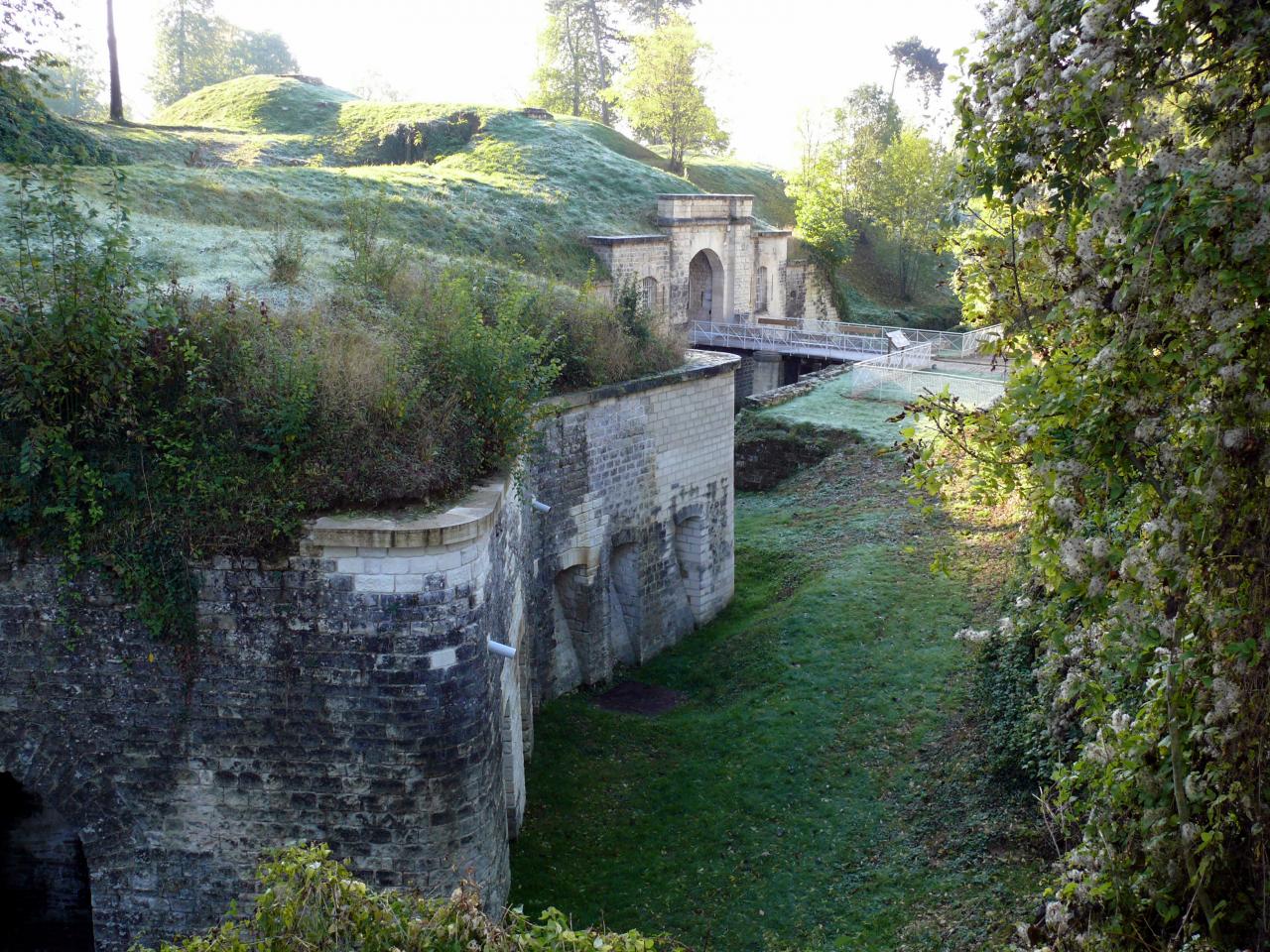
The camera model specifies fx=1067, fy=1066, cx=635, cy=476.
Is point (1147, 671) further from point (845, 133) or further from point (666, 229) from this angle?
point (845, 133)

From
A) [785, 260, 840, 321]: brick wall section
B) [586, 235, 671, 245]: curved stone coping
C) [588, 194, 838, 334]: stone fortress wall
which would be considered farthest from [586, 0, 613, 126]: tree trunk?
[586, 235, 671, 245]: curved stone coping

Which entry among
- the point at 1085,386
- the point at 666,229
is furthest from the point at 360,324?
the point at 666,229

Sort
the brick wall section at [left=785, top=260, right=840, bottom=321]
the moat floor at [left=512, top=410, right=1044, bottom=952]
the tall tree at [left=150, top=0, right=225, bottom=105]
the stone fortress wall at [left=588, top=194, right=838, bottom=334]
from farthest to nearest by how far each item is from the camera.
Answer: the tall tree at [left=150, top=0, right=225, bottom=105] < the brick wall section at [left=785, top=260, right=840, bottom=321] < the stone fortress wall at [left=588, top=194, right=838, bottom=334] < the moat floor at [left=512, top=410, right=1044, bottom=952]

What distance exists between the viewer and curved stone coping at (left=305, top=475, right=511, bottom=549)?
25.7 feet

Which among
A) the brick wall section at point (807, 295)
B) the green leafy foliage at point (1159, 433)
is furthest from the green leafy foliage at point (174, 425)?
the brick wall section at point (807, 295)

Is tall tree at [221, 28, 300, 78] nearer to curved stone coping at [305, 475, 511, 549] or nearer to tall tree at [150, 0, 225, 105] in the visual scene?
tall tree at [150, 0, 225, 105]

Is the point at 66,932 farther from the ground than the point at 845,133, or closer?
closer

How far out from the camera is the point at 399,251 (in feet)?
43.2

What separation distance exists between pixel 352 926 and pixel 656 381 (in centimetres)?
1045

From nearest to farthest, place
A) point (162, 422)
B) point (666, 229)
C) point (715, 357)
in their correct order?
1. point (162, 422)
2. point (715, 357)
3. point (666, 229)

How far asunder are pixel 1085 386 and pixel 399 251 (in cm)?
966

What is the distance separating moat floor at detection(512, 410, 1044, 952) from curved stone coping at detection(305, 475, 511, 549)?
364cm

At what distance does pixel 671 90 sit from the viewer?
162 feet

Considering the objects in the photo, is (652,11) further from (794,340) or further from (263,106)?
(794,340)
